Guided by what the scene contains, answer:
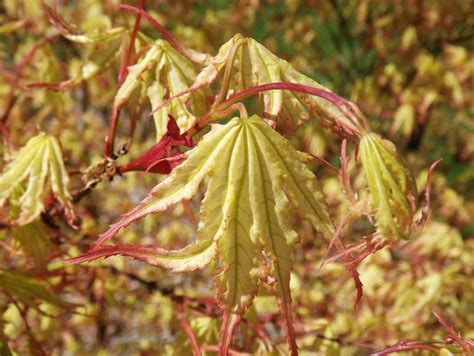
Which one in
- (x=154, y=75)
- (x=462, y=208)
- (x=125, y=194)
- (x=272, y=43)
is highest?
(x=272, y=43)

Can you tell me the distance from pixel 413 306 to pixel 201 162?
151cm

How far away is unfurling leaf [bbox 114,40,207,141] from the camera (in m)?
0.84

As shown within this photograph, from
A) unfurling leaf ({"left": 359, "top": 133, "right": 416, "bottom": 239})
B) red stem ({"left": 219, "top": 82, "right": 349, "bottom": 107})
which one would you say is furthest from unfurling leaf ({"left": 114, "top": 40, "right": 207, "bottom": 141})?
unfurling leaf ({"left": 359, "top": 133, "right": 416, "bottom": 239})

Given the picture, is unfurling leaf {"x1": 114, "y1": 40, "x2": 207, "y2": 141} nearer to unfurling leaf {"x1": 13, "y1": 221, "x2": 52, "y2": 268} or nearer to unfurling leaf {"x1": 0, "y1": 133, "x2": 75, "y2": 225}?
unfurling leaf {"x1": 0, "y1": 133, "x2": 75, "y2": 225}

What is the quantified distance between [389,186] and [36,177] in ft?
1.79

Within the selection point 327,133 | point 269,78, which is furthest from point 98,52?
point 327,133

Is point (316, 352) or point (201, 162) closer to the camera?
point (201, 162)

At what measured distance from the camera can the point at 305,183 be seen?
0.67 m

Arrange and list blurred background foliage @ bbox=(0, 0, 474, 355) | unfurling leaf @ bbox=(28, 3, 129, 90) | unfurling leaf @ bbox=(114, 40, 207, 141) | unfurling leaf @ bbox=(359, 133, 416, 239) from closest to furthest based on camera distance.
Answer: unfurling leaf @ bbox=(359, 133, 416, 239)
unfurling leaf @ bbox=(114, 40, 207, 141)
unfurling leaf @ bbox=(28, 3, 129, 90)
blurred background foliage @ bbox=(0, 0, 474, 355)

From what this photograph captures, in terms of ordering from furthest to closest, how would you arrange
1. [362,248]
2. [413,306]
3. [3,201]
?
[413,306] < [3,201] < [362,248]

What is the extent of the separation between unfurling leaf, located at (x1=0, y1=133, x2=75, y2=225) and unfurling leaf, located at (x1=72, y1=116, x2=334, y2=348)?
0.29 meters

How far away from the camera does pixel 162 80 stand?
34.3 inches

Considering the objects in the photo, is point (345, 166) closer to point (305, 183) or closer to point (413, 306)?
point (305, 183)

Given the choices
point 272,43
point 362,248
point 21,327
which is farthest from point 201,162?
point 272,43
